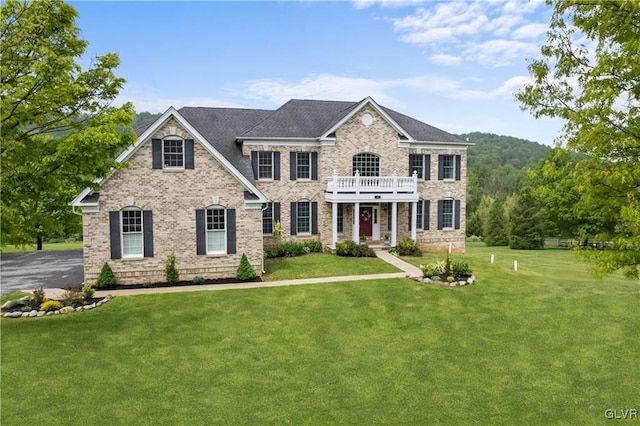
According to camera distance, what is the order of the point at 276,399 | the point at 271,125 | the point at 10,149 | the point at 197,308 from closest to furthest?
1. the point at 276,399
2. the point at 10,149
3. the point at 197,308
4. the point at 271,125

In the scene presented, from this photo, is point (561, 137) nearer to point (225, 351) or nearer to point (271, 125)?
point (225, 351)

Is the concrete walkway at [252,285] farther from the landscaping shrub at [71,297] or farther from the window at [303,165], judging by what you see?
the window at [303,165]

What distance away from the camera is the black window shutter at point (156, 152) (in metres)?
19.5

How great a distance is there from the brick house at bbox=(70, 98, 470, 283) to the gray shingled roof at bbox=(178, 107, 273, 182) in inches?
2.8

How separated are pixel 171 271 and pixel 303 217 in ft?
34.0

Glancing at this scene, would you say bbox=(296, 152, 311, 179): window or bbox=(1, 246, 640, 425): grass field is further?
bbox=(296, 152, 311, 179): window

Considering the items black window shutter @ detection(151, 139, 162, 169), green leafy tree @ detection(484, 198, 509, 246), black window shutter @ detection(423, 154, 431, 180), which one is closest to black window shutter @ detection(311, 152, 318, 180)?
black window shutter @ detection(423, 154, 431, 180)

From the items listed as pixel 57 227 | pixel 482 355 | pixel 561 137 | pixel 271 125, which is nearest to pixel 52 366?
pixel 57 227

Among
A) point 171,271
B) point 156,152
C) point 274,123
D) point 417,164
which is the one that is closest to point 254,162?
point 274,123

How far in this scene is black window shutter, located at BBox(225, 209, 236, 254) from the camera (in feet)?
67.4

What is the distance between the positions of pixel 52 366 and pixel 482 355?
11837 mm

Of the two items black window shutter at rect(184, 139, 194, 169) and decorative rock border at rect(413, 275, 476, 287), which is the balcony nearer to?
decorative rock border at rect(413, 275, 476, 287)

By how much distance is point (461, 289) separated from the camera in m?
19.0

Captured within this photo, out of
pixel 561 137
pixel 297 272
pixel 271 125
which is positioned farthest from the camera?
pixel 271 125
